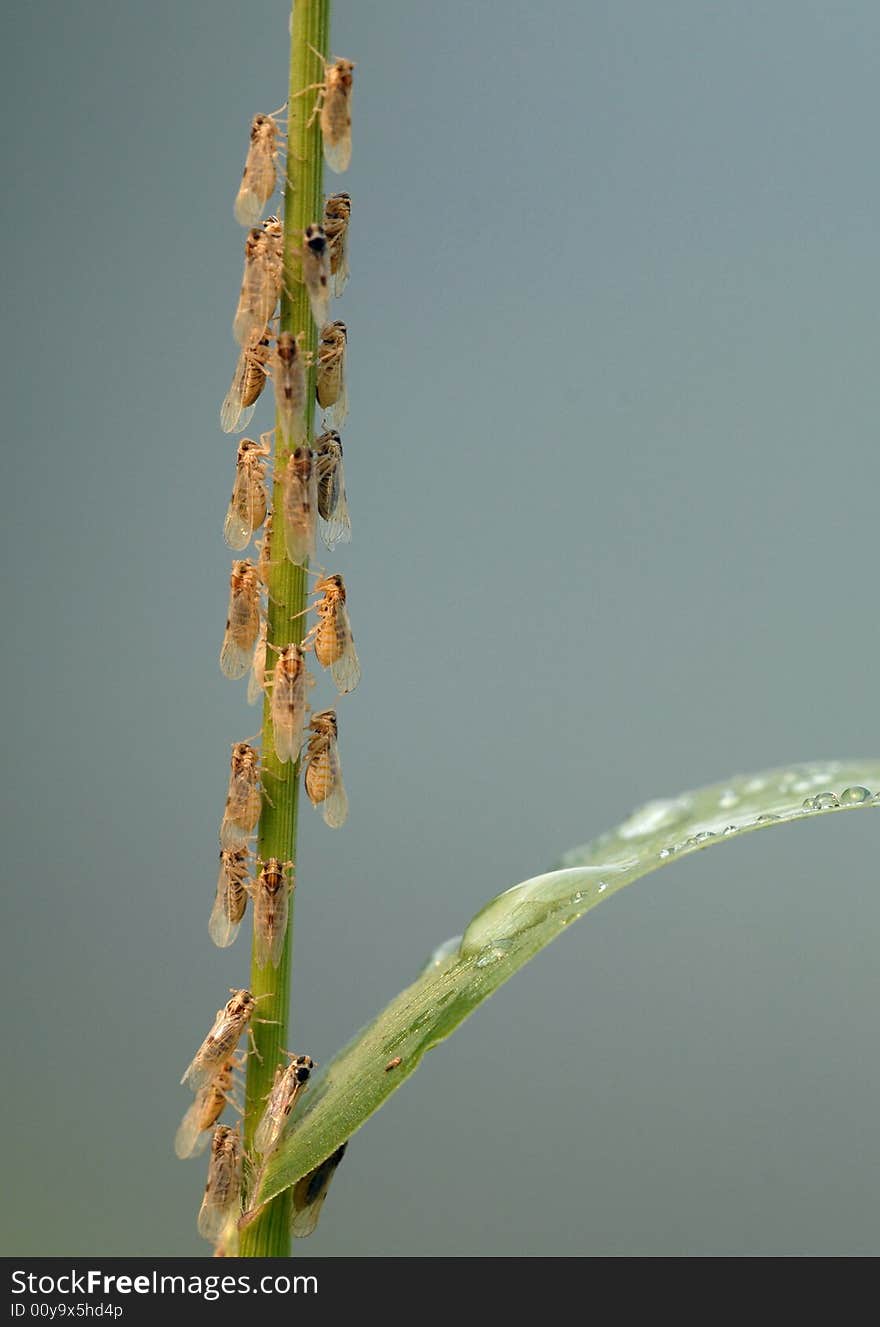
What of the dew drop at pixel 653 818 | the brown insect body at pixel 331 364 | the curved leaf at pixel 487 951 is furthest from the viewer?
the dew drop at pixel 653 818

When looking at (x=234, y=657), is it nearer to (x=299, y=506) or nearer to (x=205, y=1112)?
(x=299, y=506)

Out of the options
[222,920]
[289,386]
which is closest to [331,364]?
[289,386]

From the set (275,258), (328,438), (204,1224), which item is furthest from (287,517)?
(204,1224)

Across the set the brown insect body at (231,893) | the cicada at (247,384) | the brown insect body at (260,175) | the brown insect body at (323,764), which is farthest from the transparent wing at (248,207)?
the brown insect body at (231,893)

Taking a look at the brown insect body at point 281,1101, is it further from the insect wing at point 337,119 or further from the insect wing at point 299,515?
the insect wing at point 337,119

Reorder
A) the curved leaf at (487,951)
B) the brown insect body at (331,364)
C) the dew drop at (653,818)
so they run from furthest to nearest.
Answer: the dew drop at (653,818)
the brown insect body at (331,364)
the curved leaf at (487,951)
